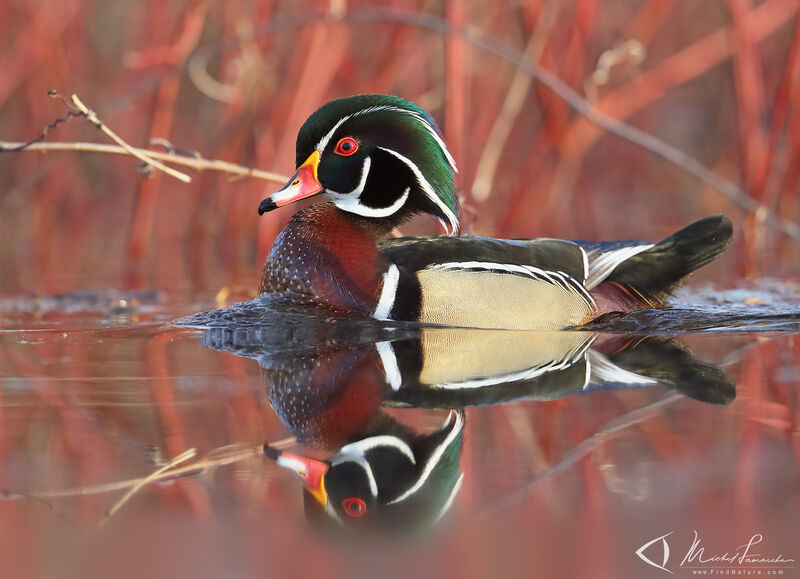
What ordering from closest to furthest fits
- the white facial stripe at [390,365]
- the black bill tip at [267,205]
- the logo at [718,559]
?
the logo at [718,559], the white facial stripe at [390,365], the black bill tip at [267,205]

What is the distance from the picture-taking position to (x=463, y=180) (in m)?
8.17

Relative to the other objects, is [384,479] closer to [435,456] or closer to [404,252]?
[435,456]

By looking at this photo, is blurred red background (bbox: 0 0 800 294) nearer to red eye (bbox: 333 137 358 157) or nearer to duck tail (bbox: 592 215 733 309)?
duck tail (bbox: 592 215 733 309)

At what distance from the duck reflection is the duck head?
70cm

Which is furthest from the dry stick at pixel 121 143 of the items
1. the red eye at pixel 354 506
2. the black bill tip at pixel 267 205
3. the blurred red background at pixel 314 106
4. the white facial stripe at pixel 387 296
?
the red eye at pixel 354 506

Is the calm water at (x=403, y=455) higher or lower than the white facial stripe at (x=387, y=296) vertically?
lower

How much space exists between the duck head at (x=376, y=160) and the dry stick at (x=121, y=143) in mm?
467

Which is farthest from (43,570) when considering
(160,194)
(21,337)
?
(160,194)

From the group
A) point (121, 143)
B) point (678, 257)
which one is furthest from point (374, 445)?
point (678, 257)

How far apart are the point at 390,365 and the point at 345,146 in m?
1.39

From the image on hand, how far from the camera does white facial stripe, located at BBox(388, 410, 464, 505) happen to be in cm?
240

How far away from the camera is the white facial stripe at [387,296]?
4520 mm

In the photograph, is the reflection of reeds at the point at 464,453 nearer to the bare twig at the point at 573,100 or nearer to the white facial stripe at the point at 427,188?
the white facial stripe at the point at 427,188

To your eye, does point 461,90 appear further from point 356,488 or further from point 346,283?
point 356,488
